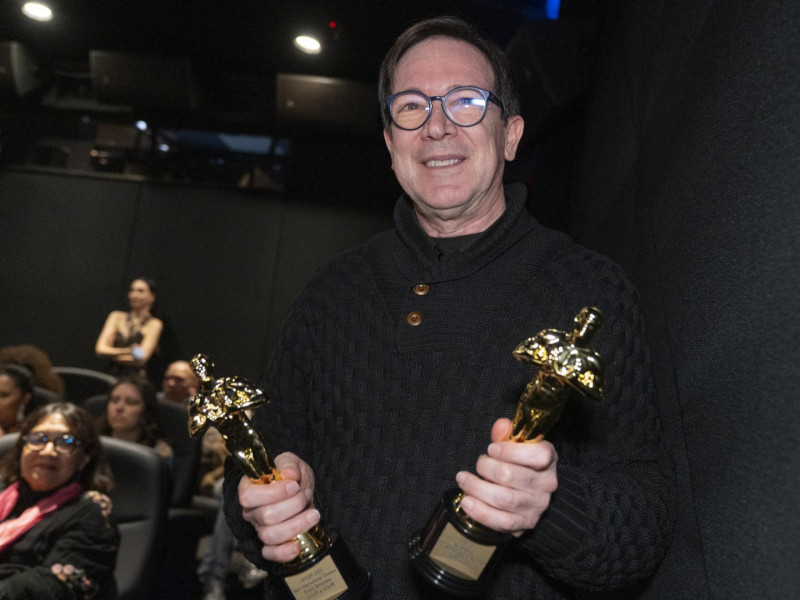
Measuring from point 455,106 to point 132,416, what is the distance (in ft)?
9.94

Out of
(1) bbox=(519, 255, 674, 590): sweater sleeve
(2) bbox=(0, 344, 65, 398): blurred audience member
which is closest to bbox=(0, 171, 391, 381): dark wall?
(2) bbox=(0, 344, 65, 398): blurred audience member

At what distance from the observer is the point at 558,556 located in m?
0.90

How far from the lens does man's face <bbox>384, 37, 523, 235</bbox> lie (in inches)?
47.3

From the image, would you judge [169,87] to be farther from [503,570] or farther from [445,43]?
[503,570]

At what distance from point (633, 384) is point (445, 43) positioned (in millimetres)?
727

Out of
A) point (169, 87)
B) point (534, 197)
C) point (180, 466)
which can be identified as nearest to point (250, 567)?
point (180, 466)

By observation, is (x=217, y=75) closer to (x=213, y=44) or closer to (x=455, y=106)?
(x=213, y=44)

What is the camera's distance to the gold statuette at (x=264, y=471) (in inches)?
35.7

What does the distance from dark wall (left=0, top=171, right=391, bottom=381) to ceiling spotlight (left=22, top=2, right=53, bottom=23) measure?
171 centimetres

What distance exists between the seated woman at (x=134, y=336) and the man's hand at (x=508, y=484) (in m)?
5.06

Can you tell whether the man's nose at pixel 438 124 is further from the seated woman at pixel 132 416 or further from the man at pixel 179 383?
the man at pixel 179 383

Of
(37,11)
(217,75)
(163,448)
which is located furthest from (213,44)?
(163,448)

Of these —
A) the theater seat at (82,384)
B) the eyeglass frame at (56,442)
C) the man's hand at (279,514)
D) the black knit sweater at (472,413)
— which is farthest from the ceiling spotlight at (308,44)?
the man's hand at (279,514)

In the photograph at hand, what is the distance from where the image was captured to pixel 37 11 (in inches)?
201
